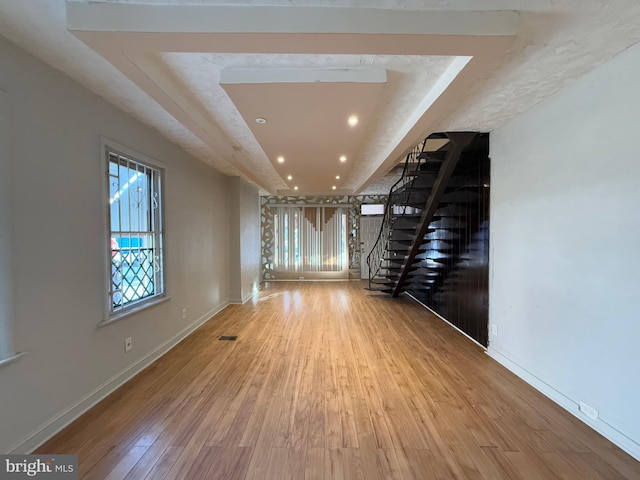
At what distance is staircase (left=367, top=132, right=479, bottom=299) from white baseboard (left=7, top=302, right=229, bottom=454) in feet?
13.0

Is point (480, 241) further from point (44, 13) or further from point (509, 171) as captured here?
point (44, 13)

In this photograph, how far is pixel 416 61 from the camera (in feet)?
6.37

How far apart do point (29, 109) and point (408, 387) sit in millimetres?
3540

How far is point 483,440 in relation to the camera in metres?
1.90

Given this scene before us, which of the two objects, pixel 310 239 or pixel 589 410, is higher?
pixel 310 239

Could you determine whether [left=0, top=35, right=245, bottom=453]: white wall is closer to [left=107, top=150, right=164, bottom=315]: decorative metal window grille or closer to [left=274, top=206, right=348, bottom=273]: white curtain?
[left=107, top=150, right=164, bottom=315]: decorative metal window grille

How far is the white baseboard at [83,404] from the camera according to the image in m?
1.76

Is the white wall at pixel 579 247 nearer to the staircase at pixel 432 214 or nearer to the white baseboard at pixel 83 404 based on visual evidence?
the staircase at pixel 432 214

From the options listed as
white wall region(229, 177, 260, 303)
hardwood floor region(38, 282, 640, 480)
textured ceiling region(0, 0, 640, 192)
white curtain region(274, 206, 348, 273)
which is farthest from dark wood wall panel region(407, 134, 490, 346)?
white curtain region(274, 206, 348, 273)
